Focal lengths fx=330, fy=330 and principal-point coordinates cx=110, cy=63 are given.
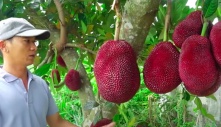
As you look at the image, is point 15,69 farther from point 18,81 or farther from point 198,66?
point 198,66

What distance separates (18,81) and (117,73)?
0.48m

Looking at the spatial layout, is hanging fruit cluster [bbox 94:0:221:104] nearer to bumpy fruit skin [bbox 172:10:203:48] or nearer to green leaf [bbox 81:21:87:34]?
bumpy fruit skin [bbox 172:10:203:48]

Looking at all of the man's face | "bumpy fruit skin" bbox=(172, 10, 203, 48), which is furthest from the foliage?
"bumpy fruit skin" bbox=(172, 10, 203, 48)

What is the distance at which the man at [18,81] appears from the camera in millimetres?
956

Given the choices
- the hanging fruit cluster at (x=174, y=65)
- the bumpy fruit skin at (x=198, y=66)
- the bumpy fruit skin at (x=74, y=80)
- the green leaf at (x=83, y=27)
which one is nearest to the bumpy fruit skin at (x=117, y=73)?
the hanging fruit cluster at (x=174, y=65)

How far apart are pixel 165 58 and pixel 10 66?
0.57m

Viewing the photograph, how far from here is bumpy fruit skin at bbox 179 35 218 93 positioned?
0.57 meters

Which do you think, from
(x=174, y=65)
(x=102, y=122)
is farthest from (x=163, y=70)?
(x=102, y=122)

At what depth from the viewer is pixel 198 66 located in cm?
57

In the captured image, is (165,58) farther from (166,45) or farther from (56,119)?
(56,119)

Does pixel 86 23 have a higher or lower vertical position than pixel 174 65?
higher

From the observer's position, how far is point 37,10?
1.21 metres

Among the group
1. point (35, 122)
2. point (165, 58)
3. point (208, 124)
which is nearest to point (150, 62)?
point (165, 58)

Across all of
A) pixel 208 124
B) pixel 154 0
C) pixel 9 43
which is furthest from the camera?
pixel 208 124
